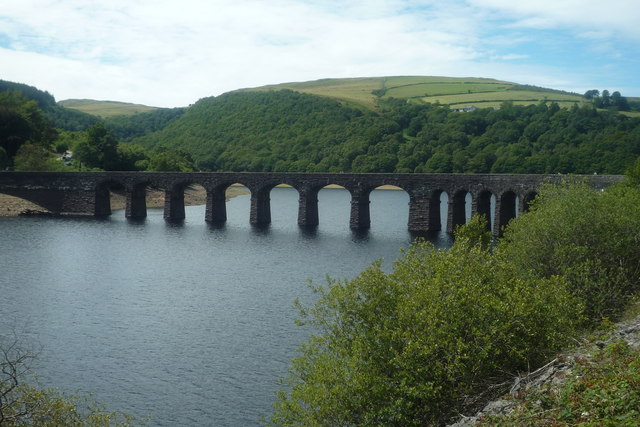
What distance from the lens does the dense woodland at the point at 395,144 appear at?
407 ft

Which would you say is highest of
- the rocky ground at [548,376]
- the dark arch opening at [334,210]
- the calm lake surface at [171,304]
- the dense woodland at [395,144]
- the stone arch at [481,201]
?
the dense woodland at [395,144]

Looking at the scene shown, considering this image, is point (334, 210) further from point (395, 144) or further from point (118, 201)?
point (395, 144)

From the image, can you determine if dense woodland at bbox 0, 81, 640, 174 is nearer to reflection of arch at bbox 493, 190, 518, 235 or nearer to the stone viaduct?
the stone viaduct

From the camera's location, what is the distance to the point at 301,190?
8681 centimetres

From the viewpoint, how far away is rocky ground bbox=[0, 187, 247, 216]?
93.3 m

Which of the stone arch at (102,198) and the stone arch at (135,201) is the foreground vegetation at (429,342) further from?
the stone arch at (102,198)

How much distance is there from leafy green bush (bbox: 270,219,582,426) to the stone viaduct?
1999 inches

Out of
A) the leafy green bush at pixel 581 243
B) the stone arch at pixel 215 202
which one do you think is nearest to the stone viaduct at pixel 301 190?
the stone arch at pixel 215 202

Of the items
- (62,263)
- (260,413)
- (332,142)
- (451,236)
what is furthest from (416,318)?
(332,142)

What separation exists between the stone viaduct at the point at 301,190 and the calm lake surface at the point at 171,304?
4.08m

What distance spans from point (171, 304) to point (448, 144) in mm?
127658

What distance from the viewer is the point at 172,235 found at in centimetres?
7794

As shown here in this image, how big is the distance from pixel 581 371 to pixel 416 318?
5349mm

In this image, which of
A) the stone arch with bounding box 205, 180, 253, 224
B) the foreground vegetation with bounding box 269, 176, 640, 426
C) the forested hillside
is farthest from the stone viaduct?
the forested hillside
